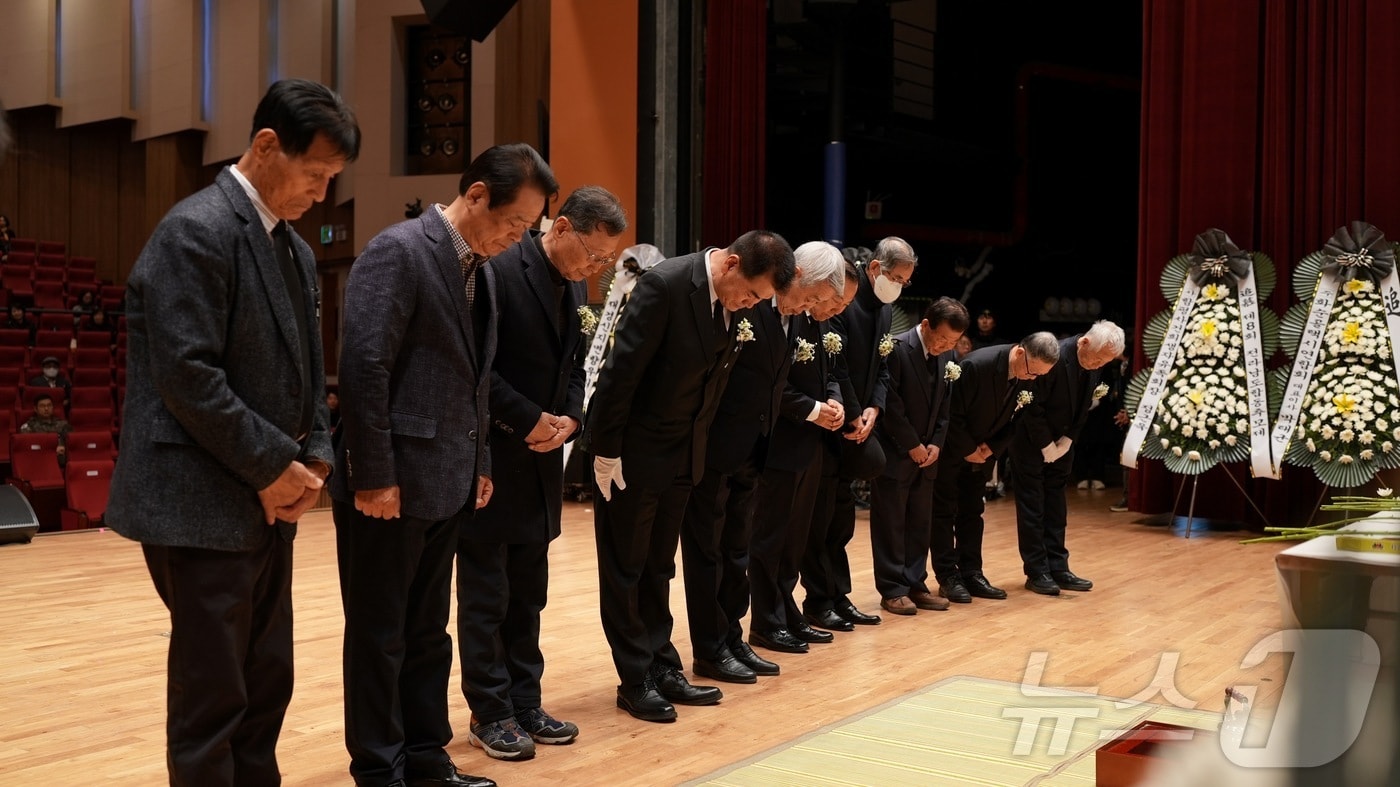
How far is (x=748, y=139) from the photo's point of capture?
1081 centimetres

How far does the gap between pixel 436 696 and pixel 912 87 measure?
1207 cm

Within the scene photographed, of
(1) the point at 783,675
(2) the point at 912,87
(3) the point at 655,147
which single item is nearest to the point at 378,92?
(3) the point at 655,147

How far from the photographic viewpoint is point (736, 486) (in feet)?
13.1

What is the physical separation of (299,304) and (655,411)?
4.48 feet

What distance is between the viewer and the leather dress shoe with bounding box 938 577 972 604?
18.0ft

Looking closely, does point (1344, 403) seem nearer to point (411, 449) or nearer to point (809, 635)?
point (809, 635)

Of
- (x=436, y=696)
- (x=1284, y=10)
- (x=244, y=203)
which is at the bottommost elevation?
(x=436, y=696)

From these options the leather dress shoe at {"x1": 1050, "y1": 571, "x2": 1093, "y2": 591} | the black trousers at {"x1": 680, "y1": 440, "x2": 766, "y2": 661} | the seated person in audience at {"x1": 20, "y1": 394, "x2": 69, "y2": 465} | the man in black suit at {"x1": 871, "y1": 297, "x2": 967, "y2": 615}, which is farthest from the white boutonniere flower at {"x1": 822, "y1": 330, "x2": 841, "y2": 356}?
the seated person in audience at {"x1": 20, "y1": 394, "x2": 69, "y2": 465}

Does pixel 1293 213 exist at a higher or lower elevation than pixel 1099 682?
higher

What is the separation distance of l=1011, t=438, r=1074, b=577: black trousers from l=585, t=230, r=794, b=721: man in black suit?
8.84 feet

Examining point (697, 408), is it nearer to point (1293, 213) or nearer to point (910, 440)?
point (910, 440)

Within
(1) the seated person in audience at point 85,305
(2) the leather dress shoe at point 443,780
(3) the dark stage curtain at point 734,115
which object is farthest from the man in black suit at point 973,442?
(1) the seated person in audience at point 85,305

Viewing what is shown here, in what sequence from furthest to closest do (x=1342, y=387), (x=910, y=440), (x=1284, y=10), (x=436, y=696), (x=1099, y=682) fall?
(x=1284, y=10) < (x=1342, y=387) < (x=910, y=440) < (x=1099, y=682) < (x=436, y=696)


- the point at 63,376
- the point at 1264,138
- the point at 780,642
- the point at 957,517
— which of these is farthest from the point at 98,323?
the point at 1264,138
